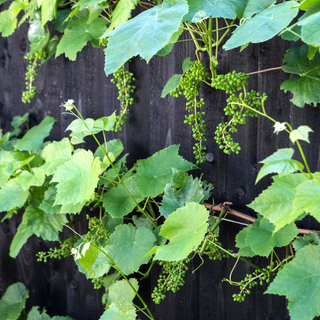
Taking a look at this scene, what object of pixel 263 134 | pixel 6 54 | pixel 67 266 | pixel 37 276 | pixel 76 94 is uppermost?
pixel 6 54

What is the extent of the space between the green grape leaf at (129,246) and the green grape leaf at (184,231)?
0.81 feet

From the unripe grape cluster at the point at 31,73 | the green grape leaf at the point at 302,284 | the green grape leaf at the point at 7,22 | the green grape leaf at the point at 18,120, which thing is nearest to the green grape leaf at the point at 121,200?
the green grape leaf at the point at 302,284

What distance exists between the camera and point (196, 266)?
1334mm

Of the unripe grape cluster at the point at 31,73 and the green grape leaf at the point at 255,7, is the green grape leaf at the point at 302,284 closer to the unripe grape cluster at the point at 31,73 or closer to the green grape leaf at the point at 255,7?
the green grape leaf at the point at 255,7

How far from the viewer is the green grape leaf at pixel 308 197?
2.10ft

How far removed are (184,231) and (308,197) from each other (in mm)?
392

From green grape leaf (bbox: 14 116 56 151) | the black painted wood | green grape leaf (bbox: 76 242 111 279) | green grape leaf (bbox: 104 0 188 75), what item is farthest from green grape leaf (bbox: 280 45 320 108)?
green grape leaf (bbox: 14 116 56 151)

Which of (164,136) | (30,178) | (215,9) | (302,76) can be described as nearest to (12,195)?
(30,178)

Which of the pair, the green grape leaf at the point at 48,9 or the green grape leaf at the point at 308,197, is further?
the green grape leaf at the point at 48,9

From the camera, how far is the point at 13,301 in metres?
1.94

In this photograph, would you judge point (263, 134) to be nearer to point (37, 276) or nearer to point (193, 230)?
point (193, 230)

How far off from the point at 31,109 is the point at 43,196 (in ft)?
2.26

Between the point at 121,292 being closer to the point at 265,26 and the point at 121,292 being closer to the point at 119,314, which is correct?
the point at 119,314

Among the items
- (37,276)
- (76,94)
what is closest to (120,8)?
(76,94)
